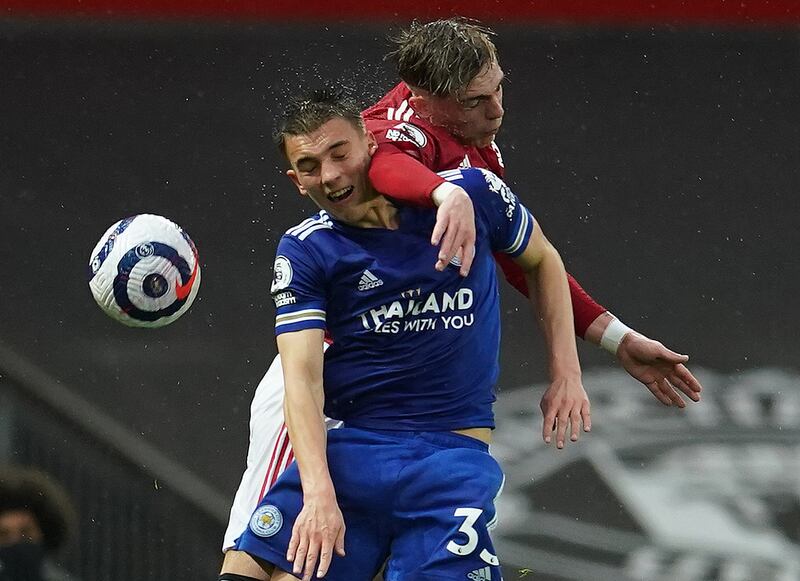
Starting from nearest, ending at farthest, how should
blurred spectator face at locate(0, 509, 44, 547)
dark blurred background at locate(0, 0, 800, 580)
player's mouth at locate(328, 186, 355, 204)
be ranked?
1. player's mouth at locate(328, 186, 355, 204)
2. blurred spectator face at locate(0, 509, 44, 547)
3. dark blurred background at locate(0, 0, 800, 580)

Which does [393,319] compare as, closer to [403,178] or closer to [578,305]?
[403,178]

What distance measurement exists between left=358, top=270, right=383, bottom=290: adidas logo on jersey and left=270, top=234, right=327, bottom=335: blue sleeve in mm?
72

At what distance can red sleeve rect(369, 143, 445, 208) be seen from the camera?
2.52 meters

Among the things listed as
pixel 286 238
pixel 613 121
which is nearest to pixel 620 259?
pixel 613 121

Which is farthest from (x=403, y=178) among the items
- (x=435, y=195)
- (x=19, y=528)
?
(x=19, y=528)

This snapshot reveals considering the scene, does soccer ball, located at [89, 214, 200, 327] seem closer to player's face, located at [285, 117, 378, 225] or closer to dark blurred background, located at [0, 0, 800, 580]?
player's face, located at [285, 117, 378, 225]

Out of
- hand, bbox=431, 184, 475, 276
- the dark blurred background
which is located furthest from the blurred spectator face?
hand, bbox=431, 184, 475, 276

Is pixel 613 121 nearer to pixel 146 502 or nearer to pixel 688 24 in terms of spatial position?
pixel 688 24

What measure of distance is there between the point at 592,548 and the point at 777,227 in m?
1.21

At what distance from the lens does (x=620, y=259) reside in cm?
471

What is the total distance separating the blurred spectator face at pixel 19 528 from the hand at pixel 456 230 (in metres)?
2.39

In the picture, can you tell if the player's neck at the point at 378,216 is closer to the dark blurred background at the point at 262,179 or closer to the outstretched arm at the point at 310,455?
the outstretched arm at the point at 310,455

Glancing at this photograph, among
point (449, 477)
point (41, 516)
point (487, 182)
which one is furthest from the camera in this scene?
point (41, 516)

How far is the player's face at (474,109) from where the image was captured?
283cm
